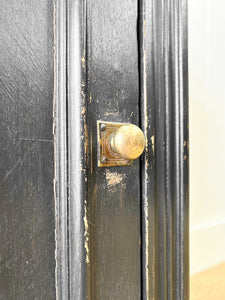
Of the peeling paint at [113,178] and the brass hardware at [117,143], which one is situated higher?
the brass hardware at [117,143]

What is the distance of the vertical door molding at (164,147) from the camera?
0.38m

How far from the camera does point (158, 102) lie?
398 mm

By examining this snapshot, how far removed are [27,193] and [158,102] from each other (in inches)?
8.3

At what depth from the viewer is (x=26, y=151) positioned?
0.31 m

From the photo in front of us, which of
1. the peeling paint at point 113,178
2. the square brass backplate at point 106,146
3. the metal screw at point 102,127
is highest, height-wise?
the metal screw at point 102,127
